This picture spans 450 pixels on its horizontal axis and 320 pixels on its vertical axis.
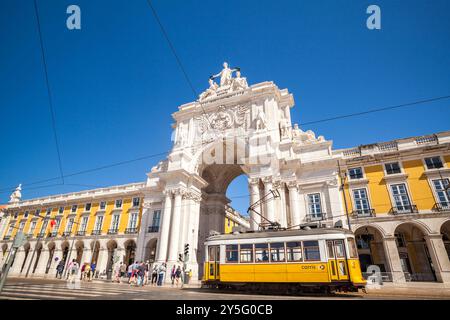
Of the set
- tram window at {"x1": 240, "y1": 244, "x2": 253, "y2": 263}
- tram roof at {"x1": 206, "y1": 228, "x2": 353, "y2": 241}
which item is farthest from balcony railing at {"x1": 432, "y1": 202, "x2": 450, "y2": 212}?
tram window at {"x1": 240, "y1": 244, "x2": 253, "y2": 263}

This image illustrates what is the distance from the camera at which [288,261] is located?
12156mm

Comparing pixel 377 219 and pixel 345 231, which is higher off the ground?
pixel 377 219

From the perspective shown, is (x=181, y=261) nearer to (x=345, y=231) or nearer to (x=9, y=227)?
(x=345, y=231)

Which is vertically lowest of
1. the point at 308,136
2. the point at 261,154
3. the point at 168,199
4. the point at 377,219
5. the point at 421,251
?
the point at 421,251

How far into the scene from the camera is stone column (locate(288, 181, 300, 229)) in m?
21.0

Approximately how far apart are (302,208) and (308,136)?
26.8ft

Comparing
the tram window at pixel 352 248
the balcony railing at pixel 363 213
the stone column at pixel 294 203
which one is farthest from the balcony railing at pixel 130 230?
the tram window at pixel 352 248

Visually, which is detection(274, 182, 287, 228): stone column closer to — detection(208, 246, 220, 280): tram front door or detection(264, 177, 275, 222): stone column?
detection(264, 177, 275, 222): stone column

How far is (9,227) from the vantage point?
45844mm

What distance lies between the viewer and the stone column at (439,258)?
17.6 meters

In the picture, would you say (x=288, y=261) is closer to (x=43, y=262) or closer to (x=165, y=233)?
(x=165, y=233)

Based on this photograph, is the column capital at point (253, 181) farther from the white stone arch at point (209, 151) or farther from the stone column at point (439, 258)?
the stone column at point (439, 258)

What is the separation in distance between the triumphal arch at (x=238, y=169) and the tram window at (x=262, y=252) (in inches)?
220
